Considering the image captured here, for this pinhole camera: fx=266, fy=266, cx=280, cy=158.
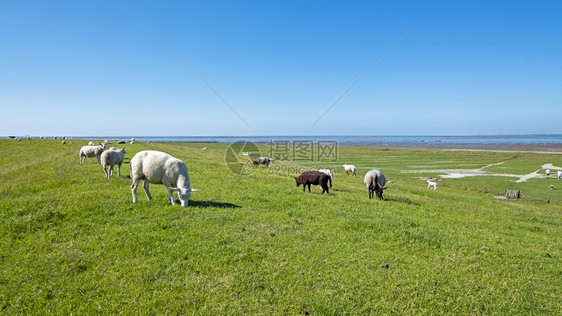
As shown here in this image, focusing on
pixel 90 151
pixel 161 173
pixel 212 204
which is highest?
pixel 90 151

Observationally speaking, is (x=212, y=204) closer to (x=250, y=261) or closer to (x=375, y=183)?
(x=250, y=261)

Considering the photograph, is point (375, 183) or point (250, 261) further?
point (375, 183)

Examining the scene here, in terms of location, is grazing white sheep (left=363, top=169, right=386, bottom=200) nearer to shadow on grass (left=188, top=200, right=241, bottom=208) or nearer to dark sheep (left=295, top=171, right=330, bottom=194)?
dark sheep (left=295, top=171, right=330, bottom=194)

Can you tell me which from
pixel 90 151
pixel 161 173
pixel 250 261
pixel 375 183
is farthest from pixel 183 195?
pixel 90 151

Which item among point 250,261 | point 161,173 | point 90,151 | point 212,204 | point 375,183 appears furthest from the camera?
point 90,151

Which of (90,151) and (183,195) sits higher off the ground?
(90,151)

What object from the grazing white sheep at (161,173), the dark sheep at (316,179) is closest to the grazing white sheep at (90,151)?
the grazing white sheep at (161,173)

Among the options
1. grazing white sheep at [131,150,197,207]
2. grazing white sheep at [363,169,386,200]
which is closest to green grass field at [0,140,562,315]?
grazing white sheep at [131,150,197,207]

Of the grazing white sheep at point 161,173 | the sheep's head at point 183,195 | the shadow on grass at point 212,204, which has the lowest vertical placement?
the shadow on grass at point 212,204

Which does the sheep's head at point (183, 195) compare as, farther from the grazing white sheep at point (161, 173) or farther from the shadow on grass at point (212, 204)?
the shadow on grass at point (212, 204)

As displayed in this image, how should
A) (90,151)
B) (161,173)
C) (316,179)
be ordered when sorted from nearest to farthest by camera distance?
(161,173), (316,179), (90,151)

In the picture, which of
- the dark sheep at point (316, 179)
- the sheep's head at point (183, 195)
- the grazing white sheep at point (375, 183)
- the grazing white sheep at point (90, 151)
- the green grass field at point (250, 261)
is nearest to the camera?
the green grass field at point (250, 261)

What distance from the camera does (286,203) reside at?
1332 centimetres

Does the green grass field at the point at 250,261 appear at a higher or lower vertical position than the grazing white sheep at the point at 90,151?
lower
